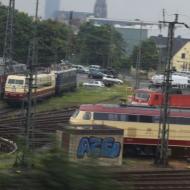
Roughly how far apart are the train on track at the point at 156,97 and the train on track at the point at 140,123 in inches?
328

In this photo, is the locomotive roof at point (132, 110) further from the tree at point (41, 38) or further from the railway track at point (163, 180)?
the tree at point (41, 38)

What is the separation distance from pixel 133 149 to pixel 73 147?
4305mm

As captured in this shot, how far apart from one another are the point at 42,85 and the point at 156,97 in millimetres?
6921

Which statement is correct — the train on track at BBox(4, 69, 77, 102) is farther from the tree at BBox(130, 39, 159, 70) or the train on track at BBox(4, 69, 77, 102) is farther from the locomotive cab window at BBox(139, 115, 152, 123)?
the tree at BBox(130, 39, 159, 70)

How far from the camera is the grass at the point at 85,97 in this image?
117 ft

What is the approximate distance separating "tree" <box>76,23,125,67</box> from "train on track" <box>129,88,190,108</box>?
30.7 meters

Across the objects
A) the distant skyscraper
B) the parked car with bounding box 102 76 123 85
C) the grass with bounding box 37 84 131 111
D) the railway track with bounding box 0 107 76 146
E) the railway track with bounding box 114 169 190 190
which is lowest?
the railway track with bounding box 114 169 190 190

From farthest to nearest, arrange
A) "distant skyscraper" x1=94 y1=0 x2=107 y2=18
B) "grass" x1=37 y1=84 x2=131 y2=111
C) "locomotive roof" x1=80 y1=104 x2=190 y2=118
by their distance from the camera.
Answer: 1. "distant skyscraper" x1=94 y1=0 x2=107 y2=18
2. "grass" x1=37 y1=84 x2=131 y2=111
3. "locomotive roof" x1=80 y1=104 x2=190 y2=118

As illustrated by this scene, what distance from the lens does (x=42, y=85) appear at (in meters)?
34.5

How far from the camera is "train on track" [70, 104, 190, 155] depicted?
2144 centimetres

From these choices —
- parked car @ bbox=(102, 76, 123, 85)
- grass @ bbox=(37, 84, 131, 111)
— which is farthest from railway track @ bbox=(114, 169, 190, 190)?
parked car @ bbox=(102, 76, 123, 85)

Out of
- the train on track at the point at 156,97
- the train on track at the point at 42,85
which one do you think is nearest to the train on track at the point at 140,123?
the train on track at the point at 42,85

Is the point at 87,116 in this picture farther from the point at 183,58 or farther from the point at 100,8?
the point at 100,8

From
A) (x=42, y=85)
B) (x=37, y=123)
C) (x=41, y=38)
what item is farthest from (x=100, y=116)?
(x=41, y=38)
